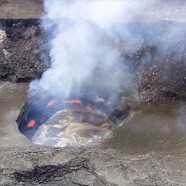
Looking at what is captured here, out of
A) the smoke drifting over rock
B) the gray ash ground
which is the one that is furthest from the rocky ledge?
the smoke drifting over rock

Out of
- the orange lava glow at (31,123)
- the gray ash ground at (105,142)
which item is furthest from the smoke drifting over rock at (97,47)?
the orange lava glow at (31,123)

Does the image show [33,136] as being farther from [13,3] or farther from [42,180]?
[13,3]

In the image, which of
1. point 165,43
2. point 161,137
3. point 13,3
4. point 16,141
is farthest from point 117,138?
point 13,3

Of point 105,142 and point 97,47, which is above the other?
point 97,47

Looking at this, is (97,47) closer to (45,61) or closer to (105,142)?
(45,61)

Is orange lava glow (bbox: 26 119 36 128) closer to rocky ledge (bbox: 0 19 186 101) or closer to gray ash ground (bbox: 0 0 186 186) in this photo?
gray ash ground (bbox: 0 0 186 186)

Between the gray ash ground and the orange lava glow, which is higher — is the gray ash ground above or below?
above

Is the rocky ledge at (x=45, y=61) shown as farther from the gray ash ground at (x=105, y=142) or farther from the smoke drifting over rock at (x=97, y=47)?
the smoke drifting over rock at (x=97, y=47)

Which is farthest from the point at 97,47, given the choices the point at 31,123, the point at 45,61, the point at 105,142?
the point at 105,142
